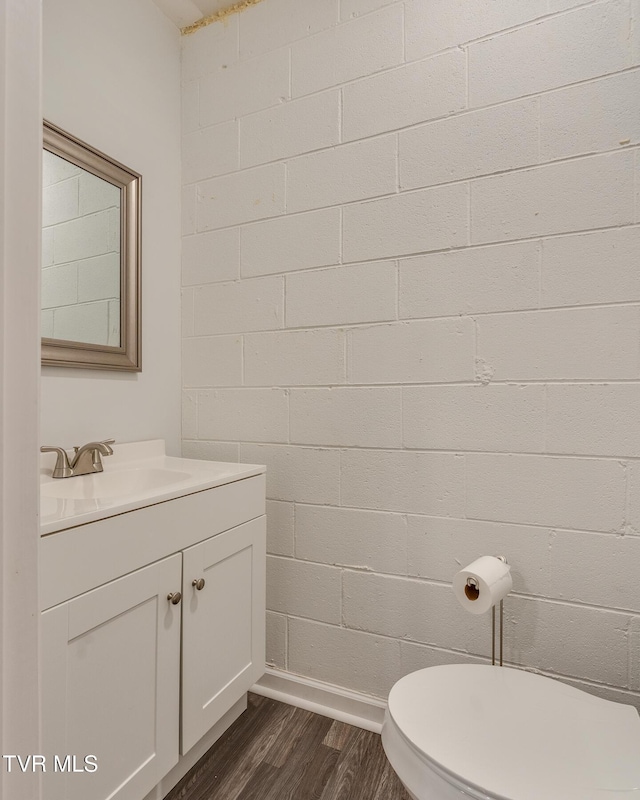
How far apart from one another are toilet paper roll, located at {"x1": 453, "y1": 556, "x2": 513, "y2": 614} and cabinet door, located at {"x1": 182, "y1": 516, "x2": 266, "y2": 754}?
659mm

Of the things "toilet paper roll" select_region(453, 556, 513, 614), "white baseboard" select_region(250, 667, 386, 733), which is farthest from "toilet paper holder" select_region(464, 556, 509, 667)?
"white baseboard" select_region(250, 667, 386, 733)

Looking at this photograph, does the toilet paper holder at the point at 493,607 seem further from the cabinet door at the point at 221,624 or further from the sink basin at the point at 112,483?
the sink basin at the point at 112,483

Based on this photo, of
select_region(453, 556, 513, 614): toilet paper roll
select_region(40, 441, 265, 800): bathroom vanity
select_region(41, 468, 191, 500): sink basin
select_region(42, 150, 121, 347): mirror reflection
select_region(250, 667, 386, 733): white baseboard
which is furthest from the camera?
select_region(250, 667, 386, 733): white baseboard

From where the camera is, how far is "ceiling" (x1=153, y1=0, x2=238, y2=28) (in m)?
1.87

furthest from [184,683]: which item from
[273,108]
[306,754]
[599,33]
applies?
[599,33]

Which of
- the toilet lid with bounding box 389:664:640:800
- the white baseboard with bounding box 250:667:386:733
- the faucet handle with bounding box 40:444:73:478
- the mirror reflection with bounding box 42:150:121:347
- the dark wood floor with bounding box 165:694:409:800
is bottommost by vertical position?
the dark wood floor with bounding box 165:694:409:800

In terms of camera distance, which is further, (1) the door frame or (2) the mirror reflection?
(2) the mirror reflection

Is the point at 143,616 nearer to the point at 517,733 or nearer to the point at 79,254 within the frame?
the point at 517,733

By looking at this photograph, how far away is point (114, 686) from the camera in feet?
3.53

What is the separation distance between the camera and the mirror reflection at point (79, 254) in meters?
1.50

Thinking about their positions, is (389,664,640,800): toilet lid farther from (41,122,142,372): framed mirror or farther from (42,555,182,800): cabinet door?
(41,122,142,372): framed mirror

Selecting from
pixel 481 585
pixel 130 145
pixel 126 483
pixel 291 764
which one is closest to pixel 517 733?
pixel 481 585

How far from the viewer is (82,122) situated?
159 centimetres

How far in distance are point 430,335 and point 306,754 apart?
136 centimetres
